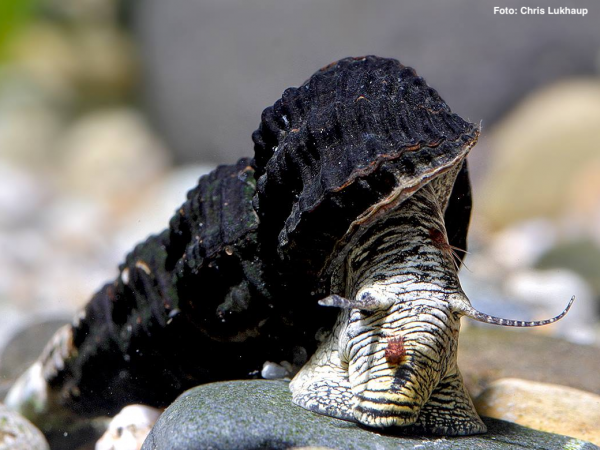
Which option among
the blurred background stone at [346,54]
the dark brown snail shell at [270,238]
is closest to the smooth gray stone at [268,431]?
the dark brown snail shell at [270,238]

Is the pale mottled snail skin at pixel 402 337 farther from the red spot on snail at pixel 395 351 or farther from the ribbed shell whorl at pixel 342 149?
the ribbed shell whorl at pixel 342 149

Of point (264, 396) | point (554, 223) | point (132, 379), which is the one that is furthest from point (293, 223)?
point (554, 223)

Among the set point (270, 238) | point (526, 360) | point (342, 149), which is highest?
point (342, 149)

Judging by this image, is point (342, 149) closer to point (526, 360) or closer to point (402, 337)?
point (402, 337)

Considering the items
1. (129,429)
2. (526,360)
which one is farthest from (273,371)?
(526,360)

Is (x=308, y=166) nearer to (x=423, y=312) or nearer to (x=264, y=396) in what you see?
(x=423, y=312)

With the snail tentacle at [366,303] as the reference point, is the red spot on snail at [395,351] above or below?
below
